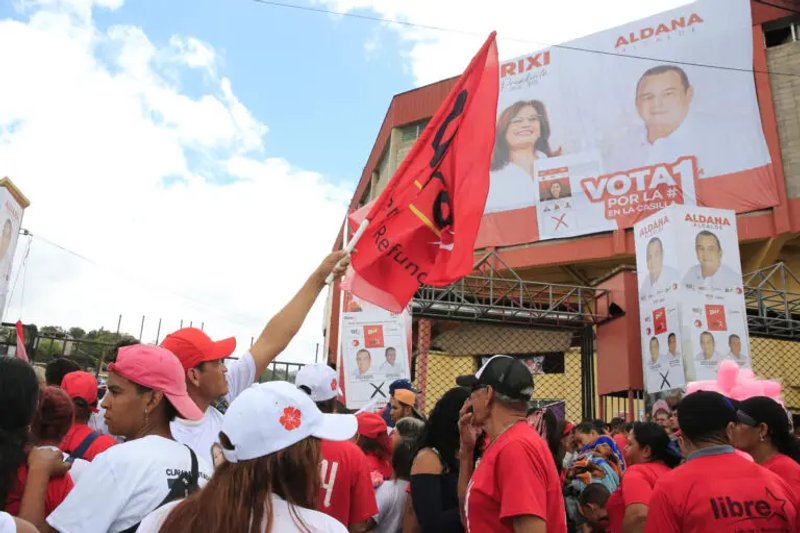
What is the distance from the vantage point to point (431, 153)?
4.45 m

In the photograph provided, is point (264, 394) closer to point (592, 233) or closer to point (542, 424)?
point (542, 424)

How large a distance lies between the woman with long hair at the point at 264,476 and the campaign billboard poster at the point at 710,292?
8049mm

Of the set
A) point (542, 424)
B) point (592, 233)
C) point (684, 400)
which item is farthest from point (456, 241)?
point (592, 233)

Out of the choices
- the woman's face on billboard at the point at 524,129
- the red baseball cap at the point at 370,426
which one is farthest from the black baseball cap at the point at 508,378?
the woman's face on billboard at the point at 524,129

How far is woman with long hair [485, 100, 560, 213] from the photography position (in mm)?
18766

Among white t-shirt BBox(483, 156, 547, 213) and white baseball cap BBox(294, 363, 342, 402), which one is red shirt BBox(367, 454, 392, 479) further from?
white t-shirt BBox(483, 156, 547, 213)

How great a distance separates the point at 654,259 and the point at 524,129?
1026 centimetres

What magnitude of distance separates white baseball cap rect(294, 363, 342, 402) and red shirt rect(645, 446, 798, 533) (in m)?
1.84

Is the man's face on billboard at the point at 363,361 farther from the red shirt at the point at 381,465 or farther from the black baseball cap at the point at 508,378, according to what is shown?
the black baseball cap at the point at 508,378

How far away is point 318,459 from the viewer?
1.64 m

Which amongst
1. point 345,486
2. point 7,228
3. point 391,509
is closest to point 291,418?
point 345,486

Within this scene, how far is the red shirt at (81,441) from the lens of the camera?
114 inches

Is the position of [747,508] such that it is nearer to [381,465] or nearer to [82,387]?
[381,465]

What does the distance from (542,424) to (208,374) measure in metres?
2.25
